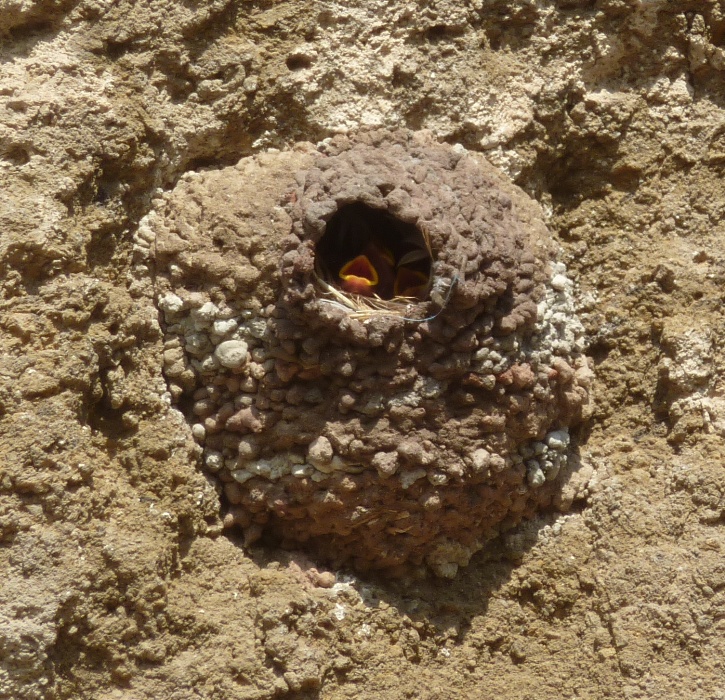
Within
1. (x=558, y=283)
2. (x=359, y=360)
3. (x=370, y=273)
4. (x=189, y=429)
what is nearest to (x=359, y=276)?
(x=370, y=273)

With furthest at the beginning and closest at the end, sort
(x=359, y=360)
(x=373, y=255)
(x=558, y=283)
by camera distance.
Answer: (x=373, y=255)
(x=558, y=283)
(x=359, y=360)

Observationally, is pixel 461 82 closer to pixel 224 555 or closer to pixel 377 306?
pixel 377 306

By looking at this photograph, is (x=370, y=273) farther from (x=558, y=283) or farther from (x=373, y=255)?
(x=558, y=283)

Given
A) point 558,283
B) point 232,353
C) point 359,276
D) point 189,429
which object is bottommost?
point 189,429

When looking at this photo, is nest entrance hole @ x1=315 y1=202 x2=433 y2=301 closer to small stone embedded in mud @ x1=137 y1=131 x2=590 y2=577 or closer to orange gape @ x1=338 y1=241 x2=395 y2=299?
orange gape @ x1=338 y1=241 x2=395 y2=299

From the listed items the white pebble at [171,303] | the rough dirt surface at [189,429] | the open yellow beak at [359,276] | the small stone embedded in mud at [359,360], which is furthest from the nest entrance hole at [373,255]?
the white pebble at [171,303]

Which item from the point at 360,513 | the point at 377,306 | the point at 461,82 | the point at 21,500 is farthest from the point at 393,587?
the point at 461,82
